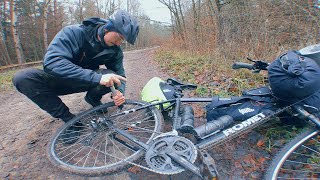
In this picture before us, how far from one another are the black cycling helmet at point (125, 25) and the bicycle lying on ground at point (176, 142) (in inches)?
29.6

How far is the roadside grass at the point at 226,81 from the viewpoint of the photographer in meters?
2.16

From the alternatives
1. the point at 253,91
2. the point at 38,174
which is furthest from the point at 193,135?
the point at 38,174

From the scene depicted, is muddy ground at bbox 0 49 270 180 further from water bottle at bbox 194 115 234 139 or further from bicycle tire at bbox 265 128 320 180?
water bottle at bbox 194 115 234 139

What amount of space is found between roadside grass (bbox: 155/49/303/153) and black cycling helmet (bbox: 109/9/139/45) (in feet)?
5.60

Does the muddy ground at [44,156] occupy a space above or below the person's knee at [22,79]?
below

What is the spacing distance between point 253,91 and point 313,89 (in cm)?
59

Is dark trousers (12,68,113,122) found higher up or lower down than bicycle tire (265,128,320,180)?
higher up

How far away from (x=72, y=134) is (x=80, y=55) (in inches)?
36.1

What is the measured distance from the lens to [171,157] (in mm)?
1555

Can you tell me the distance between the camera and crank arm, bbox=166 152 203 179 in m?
1.45

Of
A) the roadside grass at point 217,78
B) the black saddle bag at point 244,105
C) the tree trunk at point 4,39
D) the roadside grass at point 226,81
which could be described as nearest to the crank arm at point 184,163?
the black saddle bag at point 244,105

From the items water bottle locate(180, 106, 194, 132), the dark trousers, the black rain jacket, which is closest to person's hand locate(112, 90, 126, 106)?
the black rain jacket

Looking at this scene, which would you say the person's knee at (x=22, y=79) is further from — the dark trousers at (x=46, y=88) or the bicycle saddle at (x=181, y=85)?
the bicycle saddle at (x=181, y=85)

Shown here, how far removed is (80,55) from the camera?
97.3 inches
